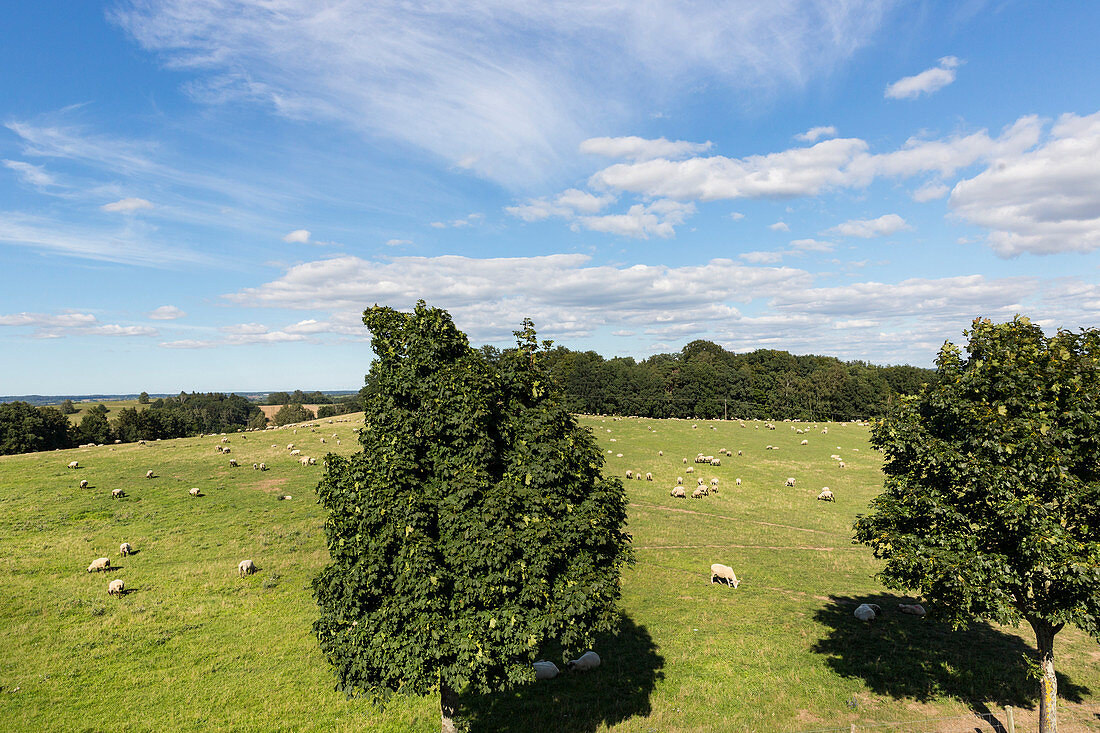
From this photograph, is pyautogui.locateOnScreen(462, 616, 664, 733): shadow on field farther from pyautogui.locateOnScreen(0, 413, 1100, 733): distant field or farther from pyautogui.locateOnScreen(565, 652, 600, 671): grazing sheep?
pyautogui.locateOnScreen(565, 652, 600, 671): grazing sheep

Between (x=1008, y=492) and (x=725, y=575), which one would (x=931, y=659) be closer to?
(x=725, y=575)

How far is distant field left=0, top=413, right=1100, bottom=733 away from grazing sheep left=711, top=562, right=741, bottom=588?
2.26ft

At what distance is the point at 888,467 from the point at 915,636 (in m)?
13.4

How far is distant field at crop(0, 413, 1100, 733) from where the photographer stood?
19.0 meters

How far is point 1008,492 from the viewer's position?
48.2 ft

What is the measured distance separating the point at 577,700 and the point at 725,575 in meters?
16.1

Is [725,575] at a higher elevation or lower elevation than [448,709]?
lower

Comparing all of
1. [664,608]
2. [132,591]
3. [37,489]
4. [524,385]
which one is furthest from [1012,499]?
[37,489]

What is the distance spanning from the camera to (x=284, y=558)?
35531 millimetres

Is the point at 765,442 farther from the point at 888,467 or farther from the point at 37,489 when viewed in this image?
the point at 37,489

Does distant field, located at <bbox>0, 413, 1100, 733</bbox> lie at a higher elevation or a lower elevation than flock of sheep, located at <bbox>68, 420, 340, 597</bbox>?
lower

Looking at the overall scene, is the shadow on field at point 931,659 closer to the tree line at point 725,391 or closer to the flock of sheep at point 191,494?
the flock of sheep at point 191,494

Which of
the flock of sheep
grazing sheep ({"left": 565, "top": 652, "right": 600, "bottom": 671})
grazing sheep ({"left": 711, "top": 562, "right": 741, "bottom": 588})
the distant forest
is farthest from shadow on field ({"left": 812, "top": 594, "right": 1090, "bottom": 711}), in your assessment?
the distant forest

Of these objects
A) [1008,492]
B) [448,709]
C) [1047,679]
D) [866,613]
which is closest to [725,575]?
[866,613]
